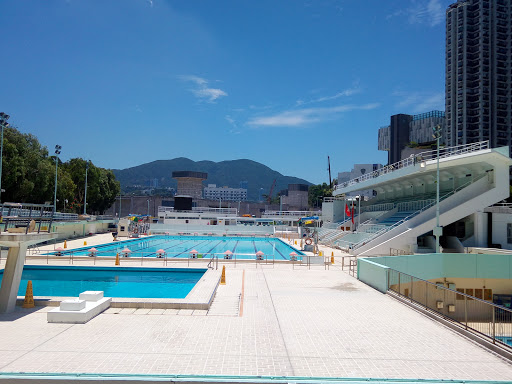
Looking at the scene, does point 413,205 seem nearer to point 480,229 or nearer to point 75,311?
point 480,229

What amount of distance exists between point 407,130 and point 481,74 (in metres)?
36.7

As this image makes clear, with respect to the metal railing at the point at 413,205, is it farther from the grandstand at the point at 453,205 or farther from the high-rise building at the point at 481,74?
the high-rise building at the point at 481,74

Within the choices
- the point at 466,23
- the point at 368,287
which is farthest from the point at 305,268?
the point at 466,23

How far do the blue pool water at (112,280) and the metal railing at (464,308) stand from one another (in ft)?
27.5

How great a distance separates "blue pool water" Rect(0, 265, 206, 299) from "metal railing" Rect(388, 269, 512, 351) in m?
8.40

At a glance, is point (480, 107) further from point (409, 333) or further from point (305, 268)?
point (409, 333)

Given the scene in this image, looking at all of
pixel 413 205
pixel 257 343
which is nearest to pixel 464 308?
pixel 257 343

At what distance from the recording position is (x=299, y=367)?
6.82 m

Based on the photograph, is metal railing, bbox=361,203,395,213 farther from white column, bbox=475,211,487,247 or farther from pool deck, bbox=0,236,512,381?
pool deck, bbox=0,236,512,381

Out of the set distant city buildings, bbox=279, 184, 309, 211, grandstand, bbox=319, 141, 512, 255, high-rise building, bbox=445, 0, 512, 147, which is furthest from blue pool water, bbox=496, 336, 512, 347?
distant city buildings, bbox=279, 184, 309, 211

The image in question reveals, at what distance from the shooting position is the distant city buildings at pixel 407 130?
4813 inches

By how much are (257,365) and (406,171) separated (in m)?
26.6

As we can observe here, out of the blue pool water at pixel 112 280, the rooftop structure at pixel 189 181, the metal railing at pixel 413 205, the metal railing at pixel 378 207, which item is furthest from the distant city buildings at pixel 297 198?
the blue pool water at pixel 112 280

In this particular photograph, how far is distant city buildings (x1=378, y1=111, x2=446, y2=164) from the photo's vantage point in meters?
122
